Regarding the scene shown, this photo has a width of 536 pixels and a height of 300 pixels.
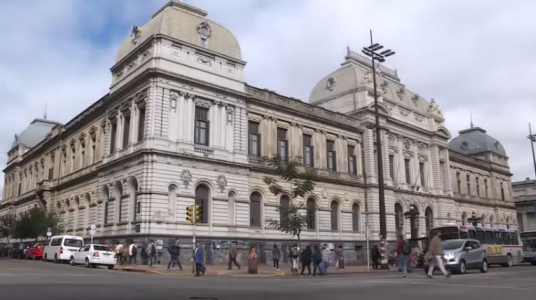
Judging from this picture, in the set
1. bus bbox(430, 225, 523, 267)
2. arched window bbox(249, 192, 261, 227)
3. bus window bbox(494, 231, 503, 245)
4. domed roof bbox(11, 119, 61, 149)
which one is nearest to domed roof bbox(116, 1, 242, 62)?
arched window bbox(249, 192, 261, 227)

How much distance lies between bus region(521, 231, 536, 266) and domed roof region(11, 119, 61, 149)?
192 feet

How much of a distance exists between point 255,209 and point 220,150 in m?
5.91

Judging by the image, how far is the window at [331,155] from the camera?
49.0 m

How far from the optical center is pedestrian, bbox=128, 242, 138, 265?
33094 millimetres

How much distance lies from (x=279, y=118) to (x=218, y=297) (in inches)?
1333

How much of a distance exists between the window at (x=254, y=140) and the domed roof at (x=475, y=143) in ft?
149

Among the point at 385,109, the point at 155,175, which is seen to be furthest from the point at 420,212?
the point at 155,175

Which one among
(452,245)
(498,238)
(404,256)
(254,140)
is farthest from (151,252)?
(498,238)

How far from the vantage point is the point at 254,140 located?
4272cm

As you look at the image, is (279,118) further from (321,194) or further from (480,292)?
(480,292)

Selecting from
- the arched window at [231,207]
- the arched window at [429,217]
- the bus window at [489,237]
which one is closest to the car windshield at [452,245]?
the bus window at [489,237]

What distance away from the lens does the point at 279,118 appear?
44906 mm

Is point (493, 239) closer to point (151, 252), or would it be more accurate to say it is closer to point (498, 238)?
point (498, 238)

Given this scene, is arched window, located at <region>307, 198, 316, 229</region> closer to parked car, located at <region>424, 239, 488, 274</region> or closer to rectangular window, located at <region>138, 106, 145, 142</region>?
rectangular window, located at <region>138, 106, 145, 142</region>
